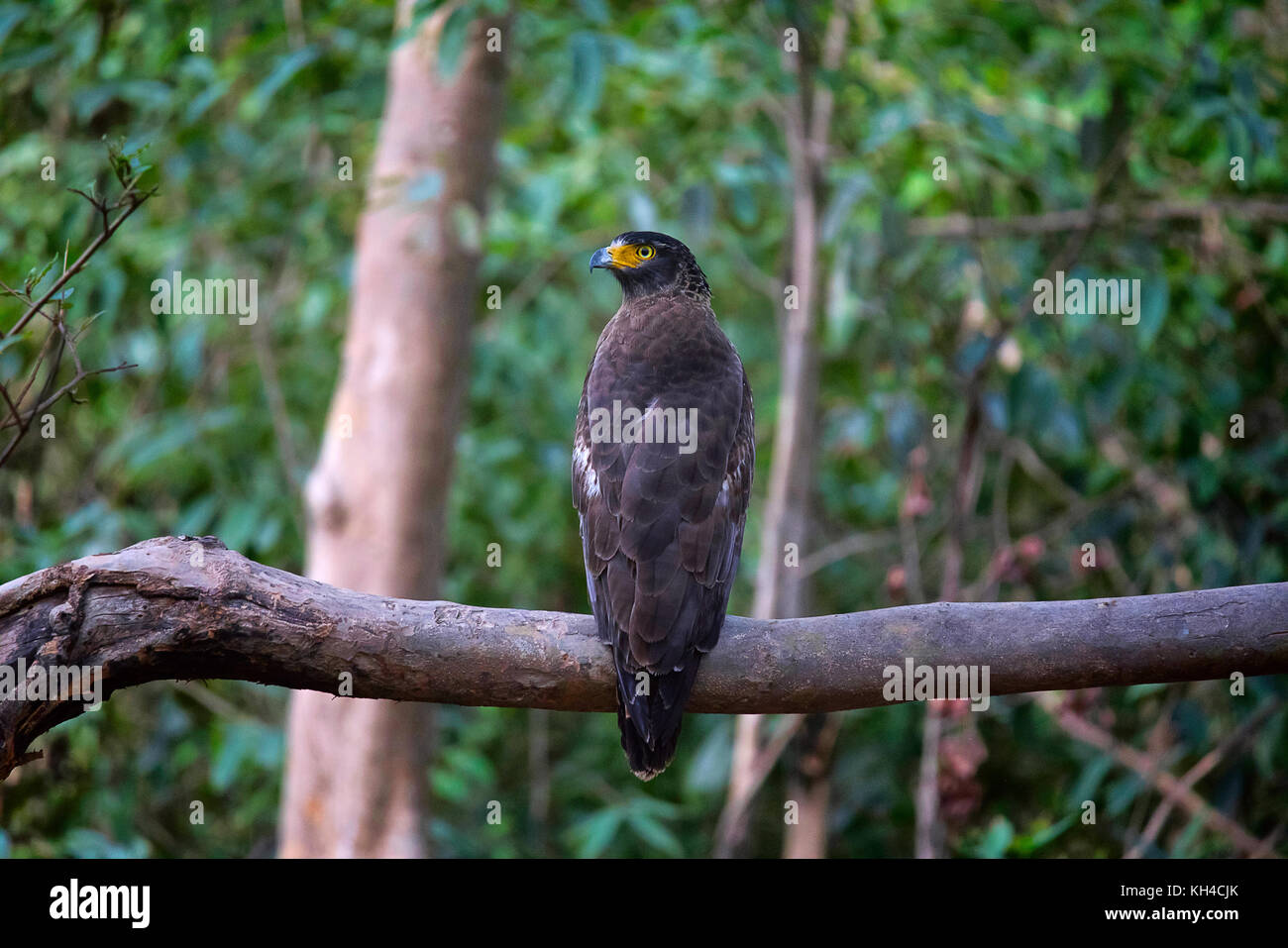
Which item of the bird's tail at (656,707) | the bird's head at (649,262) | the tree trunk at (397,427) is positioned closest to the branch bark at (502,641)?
the bird's tail at (656,707)

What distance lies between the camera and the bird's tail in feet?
9.07

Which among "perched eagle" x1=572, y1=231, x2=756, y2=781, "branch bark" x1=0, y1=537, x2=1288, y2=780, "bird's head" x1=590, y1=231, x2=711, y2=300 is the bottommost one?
"branch bark" x1=0, y1=537, x2=1288, y2=780

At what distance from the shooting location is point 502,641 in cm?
260

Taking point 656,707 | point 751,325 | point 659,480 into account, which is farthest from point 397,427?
point 751,325

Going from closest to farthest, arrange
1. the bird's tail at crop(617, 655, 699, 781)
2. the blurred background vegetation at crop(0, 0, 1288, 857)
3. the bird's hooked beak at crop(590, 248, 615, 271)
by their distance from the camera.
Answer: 1. the bird's tail at crop(617, 655, 699, 781)
2. the bird's hooked beak at crop(590, 248, 615, 271)
3. the blurred background vegetation at crop(0, 0, 1288, 857)

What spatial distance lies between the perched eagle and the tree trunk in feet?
4.41

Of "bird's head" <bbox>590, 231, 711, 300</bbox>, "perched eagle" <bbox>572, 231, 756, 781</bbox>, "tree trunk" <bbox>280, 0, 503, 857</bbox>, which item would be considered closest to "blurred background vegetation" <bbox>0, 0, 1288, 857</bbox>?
"tree trunk" <bbox>280, 0, 503, 857</bbox>

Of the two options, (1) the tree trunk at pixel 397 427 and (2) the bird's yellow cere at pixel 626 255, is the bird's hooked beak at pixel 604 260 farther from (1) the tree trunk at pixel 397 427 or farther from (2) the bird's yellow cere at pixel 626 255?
(1) the tree trunk at pixel 397 427

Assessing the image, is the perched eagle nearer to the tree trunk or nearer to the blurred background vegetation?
the blurred background vegetation

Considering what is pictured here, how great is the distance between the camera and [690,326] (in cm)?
383

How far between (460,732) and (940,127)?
4.59 metres

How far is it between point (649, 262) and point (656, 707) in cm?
182

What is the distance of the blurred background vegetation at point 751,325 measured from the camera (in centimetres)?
502

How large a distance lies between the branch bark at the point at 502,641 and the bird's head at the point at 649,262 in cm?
162
